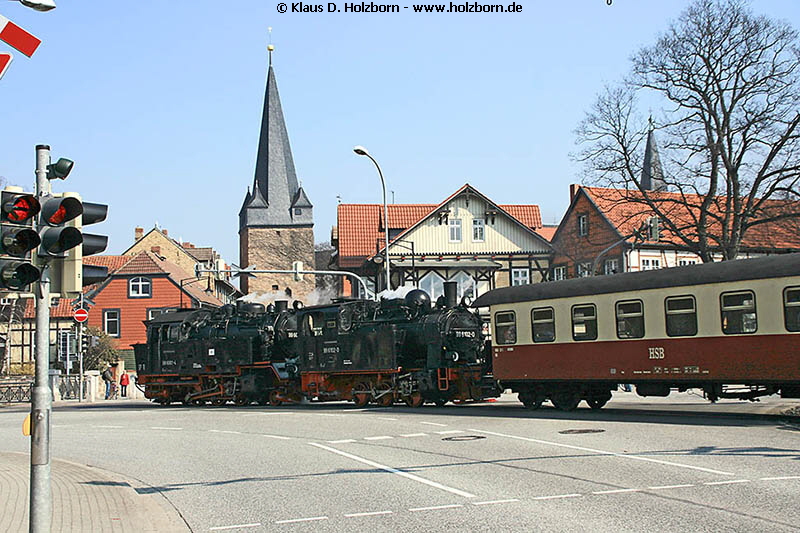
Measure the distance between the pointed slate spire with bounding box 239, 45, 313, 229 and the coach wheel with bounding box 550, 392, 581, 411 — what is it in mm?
71003

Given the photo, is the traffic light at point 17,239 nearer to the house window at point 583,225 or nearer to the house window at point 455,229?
the house window at point 455,229

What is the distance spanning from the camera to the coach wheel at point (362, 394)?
25797 millimetres

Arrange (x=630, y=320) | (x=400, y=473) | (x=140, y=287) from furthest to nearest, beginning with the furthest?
(x=140, y=287)
(x=630, y=320)
(x=400, y=473)

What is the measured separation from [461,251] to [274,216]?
131ft

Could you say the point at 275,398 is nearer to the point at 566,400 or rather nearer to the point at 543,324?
the point at 566,400

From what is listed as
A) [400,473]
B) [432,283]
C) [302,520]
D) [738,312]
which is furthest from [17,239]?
[432,283]

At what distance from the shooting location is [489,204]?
54.9 m

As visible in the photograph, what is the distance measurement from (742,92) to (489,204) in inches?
905

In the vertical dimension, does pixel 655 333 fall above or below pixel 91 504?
above

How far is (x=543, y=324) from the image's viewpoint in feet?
68.7

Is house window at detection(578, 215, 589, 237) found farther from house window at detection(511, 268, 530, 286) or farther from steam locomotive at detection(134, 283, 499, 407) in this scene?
steam locomotive at detection(134, 283, 499, 407)

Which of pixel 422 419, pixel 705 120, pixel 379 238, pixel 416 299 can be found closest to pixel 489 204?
pixel 379 238

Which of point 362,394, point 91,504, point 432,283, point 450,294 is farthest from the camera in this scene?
point 432,283

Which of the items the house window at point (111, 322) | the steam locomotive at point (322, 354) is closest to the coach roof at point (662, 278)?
the steam locomotive at point (322, 354)
